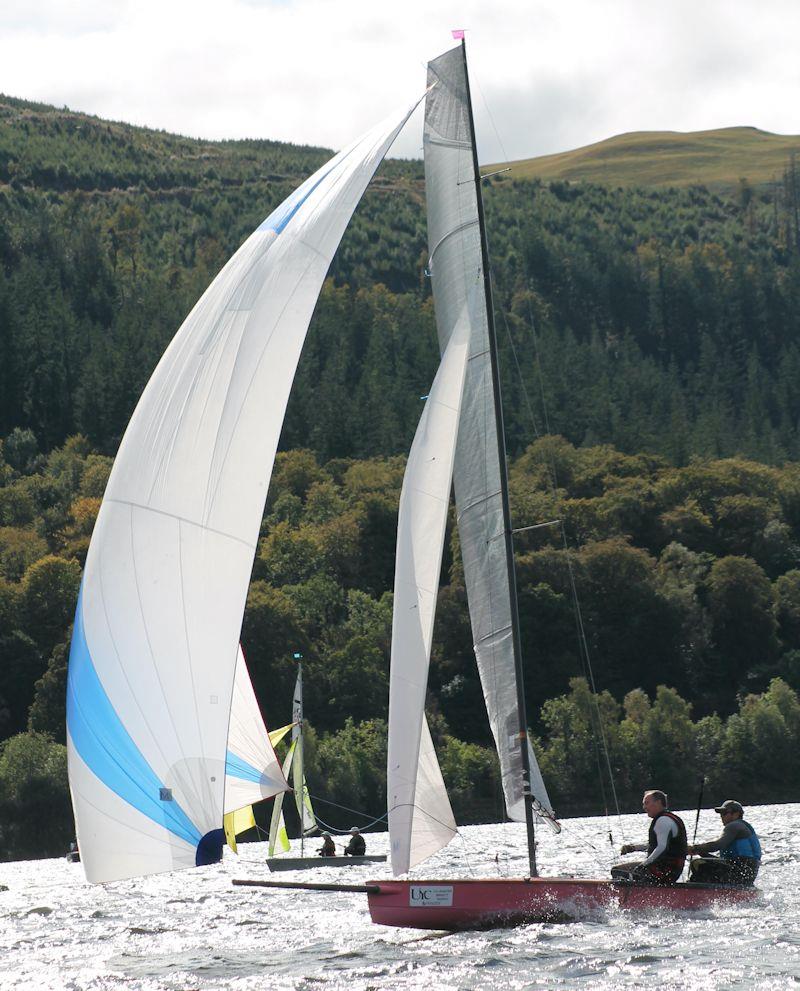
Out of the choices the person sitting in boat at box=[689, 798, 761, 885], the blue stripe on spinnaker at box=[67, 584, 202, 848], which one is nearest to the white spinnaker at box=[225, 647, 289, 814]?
the blue stripe on spinnaker at box=[67, 584, 202, 848]

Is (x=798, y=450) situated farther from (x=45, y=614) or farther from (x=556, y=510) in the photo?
(x=45, y=614)

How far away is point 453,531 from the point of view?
92.8 m

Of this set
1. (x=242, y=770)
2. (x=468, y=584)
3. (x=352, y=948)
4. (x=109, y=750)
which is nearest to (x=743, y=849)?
(x=468, y=584)

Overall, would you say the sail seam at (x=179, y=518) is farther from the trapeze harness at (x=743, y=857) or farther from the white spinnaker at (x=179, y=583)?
the trapeze harness at (x=743, y=857)

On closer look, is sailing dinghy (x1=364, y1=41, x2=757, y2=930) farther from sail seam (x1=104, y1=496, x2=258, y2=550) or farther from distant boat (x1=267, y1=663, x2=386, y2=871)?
distant boat (x1=267, y1=663, x2=386, y2=871)

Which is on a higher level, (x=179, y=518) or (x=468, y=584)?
(x=179, y=518)

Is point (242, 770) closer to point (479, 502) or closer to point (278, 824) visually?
point (479, 502)

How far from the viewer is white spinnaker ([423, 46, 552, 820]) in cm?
2377

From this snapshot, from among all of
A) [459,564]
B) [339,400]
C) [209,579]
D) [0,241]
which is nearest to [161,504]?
[209,579]

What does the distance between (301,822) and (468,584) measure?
1930 centimetres

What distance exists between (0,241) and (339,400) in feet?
173

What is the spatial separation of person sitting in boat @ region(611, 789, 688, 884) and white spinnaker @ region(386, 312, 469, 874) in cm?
264

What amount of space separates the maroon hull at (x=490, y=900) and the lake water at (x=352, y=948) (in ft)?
0.98

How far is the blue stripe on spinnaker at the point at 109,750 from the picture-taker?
18812 mm
